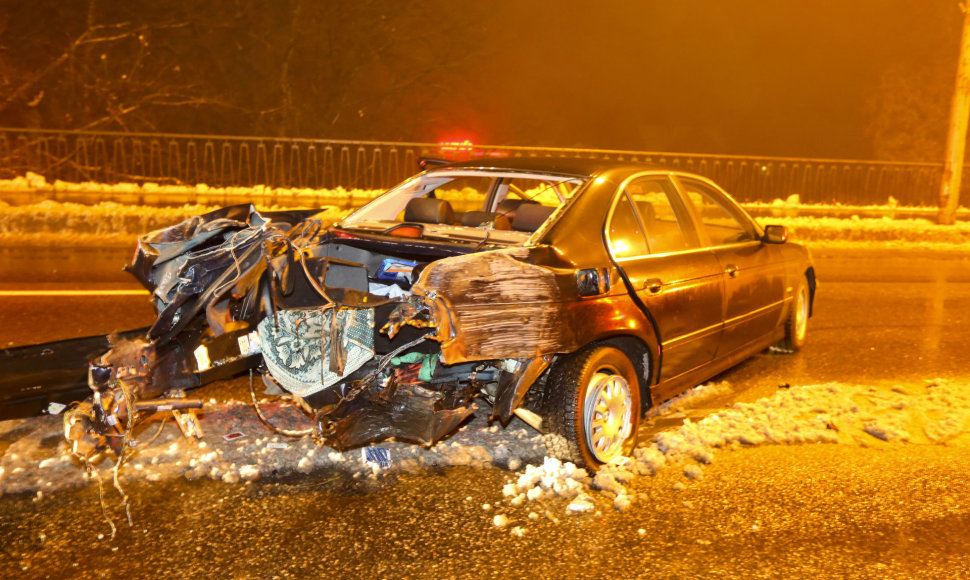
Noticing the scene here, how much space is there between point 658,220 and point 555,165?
0.70 m

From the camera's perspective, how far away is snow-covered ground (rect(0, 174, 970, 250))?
1303 centimetres

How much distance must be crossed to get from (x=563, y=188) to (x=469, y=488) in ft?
6.36

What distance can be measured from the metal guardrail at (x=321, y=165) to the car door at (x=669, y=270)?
1236cm

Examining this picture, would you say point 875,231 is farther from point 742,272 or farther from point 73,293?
point 73,293

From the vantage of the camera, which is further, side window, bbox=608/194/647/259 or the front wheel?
side window, bbox=608/194/647/259

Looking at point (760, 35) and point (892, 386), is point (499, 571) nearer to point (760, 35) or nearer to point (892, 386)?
point (892, 386)

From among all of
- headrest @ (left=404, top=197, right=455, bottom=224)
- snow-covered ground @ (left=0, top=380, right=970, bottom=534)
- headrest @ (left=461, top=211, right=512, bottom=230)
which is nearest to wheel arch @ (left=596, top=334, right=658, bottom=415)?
snow-covered ground @ (left=0, top=380, right=970, bottom=534)

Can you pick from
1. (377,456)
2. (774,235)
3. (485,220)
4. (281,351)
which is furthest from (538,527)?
(774,235)

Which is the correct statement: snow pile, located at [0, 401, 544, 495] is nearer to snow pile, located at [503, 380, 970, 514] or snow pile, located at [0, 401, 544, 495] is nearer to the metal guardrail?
snow pile, located at [503, 380, 970, 514]

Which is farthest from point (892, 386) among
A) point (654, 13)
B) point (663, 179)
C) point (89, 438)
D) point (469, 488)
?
point (654, 13)

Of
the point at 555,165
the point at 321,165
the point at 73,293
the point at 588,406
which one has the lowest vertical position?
the point at 73,293

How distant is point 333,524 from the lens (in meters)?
3.83

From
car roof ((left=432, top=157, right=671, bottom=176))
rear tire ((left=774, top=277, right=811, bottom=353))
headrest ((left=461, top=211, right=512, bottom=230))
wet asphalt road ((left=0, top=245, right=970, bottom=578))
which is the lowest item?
wet asphalt road ((left=0, top=245, right=970, bottom=578))

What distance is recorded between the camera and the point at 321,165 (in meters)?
18.3
